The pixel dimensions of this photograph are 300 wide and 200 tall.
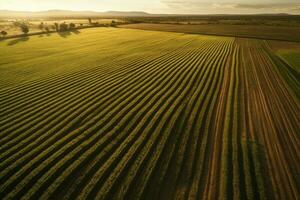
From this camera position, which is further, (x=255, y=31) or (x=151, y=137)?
(x=255, y=31)

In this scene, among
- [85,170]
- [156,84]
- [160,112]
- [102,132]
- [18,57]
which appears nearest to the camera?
[85,170]

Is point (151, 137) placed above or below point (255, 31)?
below

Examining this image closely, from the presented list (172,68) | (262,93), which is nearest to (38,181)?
(262,93)

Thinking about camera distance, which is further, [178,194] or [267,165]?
[267,165]

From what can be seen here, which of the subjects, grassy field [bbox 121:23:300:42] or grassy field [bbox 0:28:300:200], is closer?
grassy field [bbox 0:28:300:200]

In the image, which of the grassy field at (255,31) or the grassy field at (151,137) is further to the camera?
the grassy field at (255,31)

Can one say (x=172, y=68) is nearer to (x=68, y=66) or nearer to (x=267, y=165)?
(x=68, y=66)

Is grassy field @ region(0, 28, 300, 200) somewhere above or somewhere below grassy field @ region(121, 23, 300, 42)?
below

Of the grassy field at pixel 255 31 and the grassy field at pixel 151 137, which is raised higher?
the grassy field at pixel 255 31
